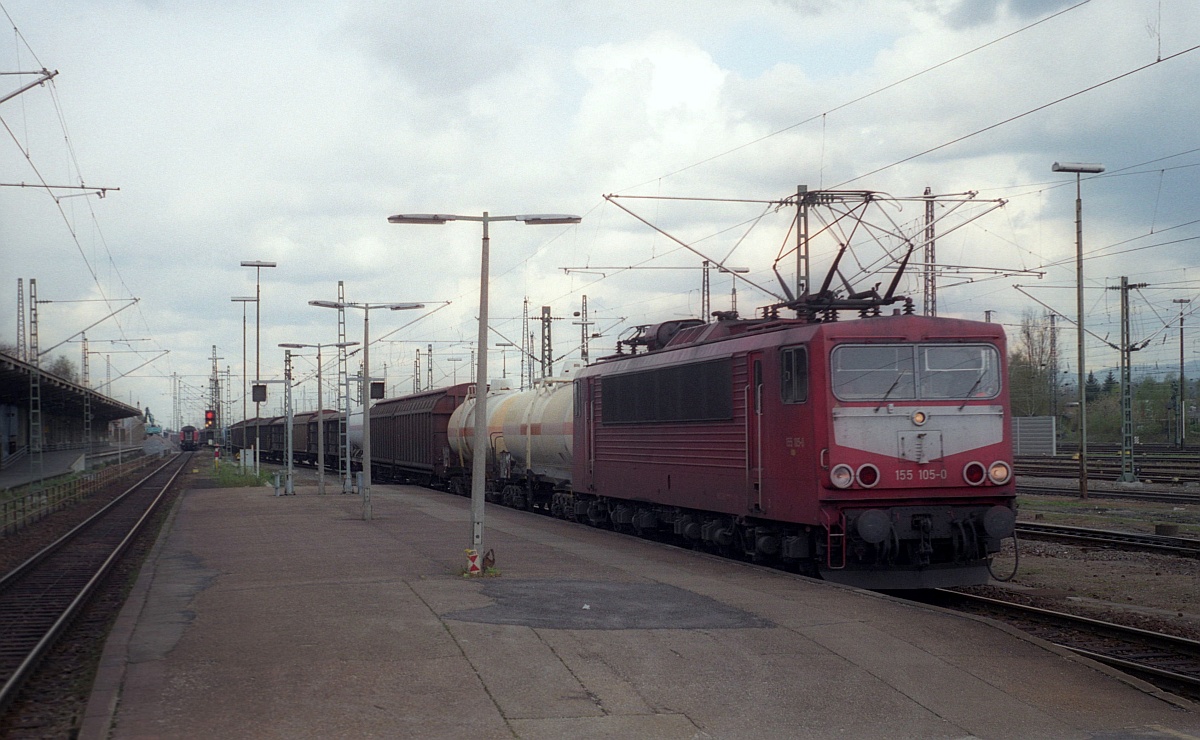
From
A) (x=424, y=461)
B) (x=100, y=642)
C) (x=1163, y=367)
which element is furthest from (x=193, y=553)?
(x=1163, y=367)

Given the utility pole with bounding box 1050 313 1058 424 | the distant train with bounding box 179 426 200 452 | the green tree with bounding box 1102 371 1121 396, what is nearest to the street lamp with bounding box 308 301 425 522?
the utility pole with bounding box 1050 313 1058 424

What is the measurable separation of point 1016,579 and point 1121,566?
2179 millimetres

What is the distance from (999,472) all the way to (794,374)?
110 inches

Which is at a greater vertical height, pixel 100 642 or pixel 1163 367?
pixel 1163 367

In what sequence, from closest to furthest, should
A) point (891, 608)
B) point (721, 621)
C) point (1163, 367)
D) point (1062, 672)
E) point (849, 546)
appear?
point (1062, 672), point (721, 621), point (891, 608), point (849, 546), point (1163, 367)

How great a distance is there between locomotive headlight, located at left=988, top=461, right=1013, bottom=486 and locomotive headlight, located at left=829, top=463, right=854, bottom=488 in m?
1.86

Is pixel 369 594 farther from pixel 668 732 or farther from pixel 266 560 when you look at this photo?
pixel 668 732

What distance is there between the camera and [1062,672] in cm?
955

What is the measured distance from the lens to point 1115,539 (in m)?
20.1

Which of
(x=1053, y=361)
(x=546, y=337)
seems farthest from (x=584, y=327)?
(x=1053, y=361)

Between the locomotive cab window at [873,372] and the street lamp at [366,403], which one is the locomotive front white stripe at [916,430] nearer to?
the locomotive cab window at [873,372]

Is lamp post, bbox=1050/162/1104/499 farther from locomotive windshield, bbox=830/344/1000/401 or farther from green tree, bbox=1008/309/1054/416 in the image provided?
green tree, bbox=1008/309/1054/416

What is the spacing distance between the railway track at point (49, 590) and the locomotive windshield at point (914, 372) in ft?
30.7

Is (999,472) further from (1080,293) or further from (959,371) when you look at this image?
(1080,293)
